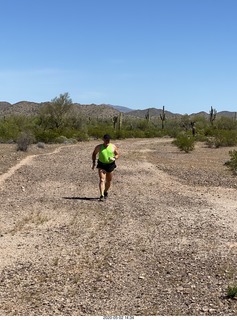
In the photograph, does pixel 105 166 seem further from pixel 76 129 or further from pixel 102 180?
pixel 76 129

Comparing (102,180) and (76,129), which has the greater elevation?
(76,129)

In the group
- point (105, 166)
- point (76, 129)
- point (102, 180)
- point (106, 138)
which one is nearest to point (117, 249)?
point (102, 180)

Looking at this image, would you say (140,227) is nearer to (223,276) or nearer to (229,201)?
(223,276)

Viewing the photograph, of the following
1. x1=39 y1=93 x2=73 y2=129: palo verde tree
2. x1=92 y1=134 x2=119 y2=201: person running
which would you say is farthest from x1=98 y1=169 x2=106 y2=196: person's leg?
x1=39 y1=93 x2=73 y2=129: palo verde tree

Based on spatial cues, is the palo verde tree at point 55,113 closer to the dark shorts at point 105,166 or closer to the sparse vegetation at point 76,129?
the sparse vegetation at point 76,129

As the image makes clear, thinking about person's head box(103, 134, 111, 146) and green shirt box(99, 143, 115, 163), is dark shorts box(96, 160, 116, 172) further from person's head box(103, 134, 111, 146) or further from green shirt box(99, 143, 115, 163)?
person's head box(103, 134, 111, 146)

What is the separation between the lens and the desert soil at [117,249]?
5.88 m

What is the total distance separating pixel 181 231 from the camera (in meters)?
9.38

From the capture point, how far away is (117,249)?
8.11m

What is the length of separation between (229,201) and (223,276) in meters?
6.35

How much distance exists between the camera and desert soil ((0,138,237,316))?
5883 mm

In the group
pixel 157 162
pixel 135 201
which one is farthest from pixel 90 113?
pixel 135 201

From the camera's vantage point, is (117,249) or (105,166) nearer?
(117,249)

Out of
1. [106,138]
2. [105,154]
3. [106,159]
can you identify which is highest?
[106,138]
